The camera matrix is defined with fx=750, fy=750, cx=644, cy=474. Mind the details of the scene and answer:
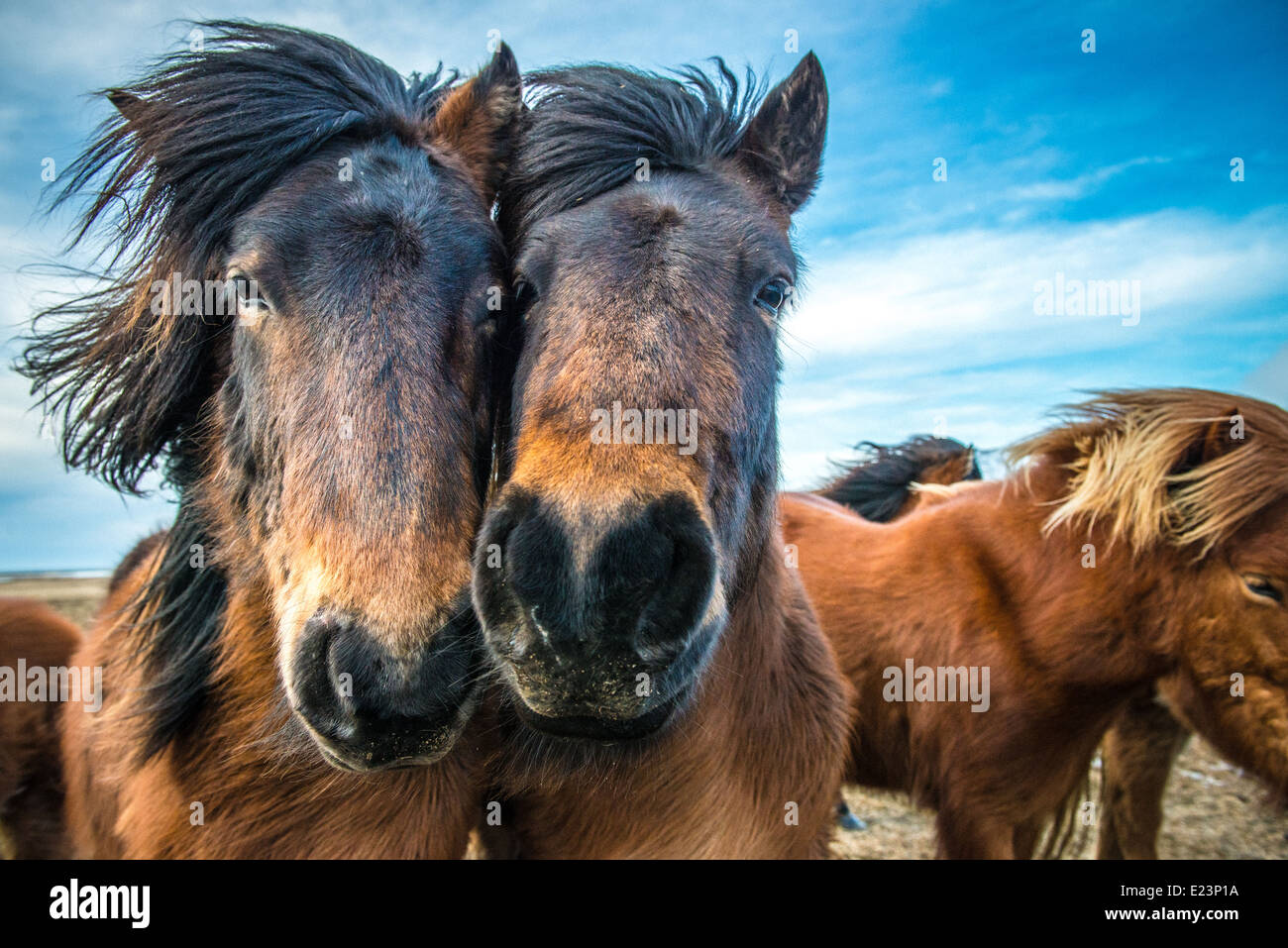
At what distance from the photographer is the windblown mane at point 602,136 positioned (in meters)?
2.46

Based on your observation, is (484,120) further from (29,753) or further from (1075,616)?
(29,753)

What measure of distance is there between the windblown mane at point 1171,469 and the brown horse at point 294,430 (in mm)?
3667

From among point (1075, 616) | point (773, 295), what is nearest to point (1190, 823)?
point (1075, 616)

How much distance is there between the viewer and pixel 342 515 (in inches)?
70.4

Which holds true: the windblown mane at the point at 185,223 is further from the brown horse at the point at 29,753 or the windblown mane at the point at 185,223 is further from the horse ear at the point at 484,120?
the brown horse at the point at 29,753

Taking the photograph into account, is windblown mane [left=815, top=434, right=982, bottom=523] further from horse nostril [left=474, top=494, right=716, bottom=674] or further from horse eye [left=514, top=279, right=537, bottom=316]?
horse nostril [left=474, top=494, right=716, bottom=674]

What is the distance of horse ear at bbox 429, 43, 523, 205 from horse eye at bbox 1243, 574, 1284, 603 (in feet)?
13.4

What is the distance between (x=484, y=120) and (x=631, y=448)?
5.09ft

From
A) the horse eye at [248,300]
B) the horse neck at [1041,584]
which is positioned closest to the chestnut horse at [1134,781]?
the horse neck at [1041,584]

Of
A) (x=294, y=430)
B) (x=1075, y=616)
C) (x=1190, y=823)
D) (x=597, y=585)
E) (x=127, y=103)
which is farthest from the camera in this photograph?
(x=1190, y=823)

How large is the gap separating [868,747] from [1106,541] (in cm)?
196

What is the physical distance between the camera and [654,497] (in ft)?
5.49

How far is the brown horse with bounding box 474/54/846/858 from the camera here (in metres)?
1.66

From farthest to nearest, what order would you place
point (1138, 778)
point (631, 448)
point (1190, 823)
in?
point (1190, 823) → point (1138, 778) → point (631, 448)
